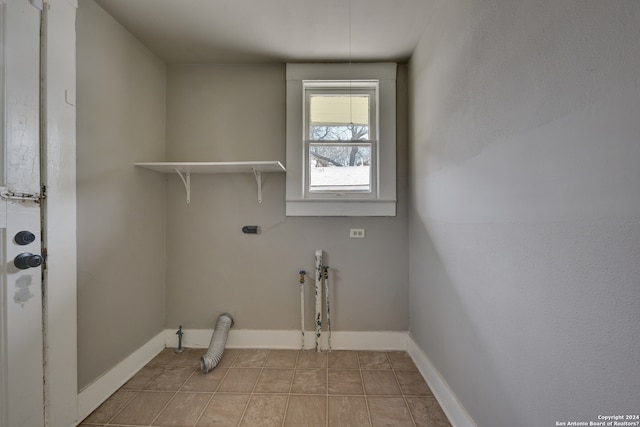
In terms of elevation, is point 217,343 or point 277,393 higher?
point 217,343

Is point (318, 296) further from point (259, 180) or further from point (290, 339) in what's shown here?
point (259, 180)

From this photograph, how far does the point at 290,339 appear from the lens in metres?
2.30

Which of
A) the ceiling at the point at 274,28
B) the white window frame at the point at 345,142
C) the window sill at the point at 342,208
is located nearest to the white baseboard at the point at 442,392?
the window sill at the point at 342,208

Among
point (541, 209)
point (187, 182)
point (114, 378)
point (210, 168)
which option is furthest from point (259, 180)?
point (541, 209)

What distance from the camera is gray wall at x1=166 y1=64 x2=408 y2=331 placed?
2.32 m

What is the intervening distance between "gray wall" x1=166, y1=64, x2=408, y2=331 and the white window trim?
3.3 inches

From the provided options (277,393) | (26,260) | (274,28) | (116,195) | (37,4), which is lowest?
(277,393)

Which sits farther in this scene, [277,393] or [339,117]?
[339,117]

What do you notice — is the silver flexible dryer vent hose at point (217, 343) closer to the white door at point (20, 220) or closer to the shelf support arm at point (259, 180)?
the white door at point (20, 220)

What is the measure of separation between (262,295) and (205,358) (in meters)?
0.61

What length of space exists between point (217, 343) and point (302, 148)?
5.67 ft

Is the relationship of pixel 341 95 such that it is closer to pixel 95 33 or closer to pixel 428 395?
pixel 95 33

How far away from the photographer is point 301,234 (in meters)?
2.33

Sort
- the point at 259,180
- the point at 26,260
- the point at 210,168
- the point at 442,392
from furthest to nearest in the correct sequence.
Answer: the point at 259,180
the point at 210,168
the point at 442,392
the point at 26,260
